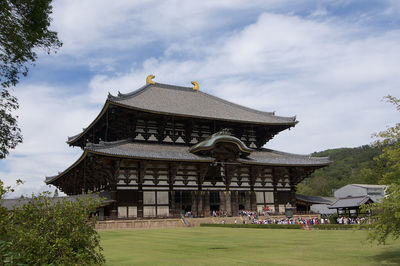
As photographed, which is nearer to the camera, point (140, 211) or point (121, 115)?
point (140, 211)

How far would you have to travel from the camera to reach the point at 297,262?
10961mm

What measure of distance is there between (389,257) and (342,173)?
401 feet

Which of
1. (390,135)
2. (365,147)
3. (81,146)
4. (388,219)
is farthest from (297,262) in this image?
(365,147)

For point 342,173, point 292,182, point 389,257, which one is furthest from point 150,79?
point 342,173

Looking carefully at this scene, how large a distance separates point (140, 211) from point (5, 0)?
83.2 ft

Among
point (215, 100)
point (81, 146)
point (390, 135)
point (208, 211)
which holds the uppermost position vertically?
point (215, 100)

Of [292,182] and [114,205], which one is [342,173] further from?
[114,205]

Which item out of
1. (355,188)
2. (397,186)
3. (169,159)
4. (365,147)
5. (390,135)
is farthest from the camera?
(365,147)

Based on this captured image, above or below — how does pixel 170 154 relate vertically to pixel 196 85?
below

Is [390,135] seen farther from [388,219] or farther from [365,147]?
[365,147]

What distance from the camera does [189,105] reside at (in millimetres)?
45156

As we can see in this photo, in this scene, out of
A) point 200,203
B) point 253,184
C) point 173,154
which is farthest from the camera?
point 253,184

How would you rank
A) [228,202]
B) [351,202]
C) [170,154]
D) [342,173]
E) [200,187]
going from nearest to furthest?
[170,154], [200,187], [228,202], [351,202], [342,173]

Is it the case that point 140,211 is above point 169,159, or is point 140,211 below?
below
